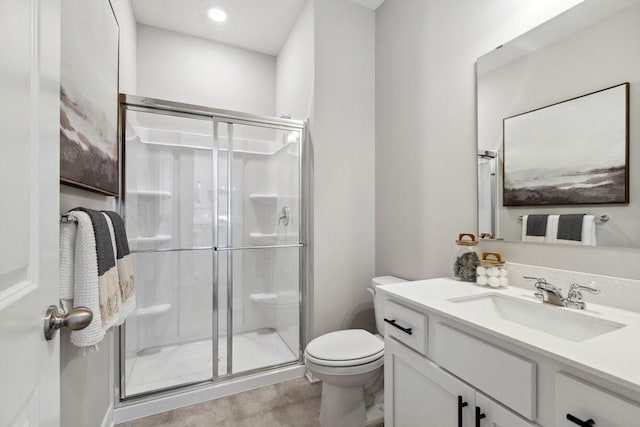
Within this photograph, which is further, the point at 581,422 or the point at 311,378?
the point at 311,378

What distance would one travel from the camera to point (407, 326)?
1.15 meters

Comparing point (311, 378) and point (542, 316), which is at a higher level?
point (542, 316)

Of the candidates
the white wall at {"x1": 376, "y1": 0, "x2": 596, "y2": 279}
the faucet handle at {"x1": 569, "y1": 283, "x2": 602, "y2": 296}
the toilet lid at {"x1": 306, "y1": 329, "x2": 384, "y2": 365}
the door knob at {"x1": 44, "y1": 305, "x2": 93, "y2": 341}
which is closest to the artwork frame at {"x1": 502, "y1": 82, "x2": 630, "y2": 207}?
the white wall at {"x1": 376, "y1": 0, "x2": 596, "y2": 279}

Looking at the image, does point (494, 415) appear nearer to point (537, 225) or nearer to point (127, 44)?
point (537, 225)

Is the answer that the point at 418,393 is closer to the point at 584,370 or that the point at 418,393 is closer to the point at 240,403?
the point at 584,370

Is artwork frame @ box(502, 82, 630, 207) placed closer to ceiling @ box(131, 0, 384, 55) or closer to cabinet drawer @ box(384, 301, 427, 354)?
cabinet drawer @ box(384, 301, 427, 354)

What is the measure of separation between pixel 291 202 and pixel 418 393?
154cm

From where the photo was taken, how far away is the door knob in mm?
566

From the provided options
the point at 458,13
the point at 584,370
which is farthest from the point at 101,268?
the point at 458,13

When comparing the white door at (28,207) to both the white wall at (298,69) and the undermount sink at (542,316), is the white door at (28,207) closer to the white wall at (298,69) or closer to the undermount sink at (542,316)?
the undermount sink at (542,316)

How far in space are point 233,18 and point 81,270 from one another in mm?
2358

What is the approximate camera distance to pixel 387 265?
215cm

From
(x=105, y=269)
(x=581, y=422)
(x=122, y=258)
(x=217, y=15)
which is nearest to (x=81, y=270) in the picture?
(x=105, y=269)

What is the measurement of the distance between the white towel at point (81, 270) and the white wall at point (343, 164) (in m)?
1.34
